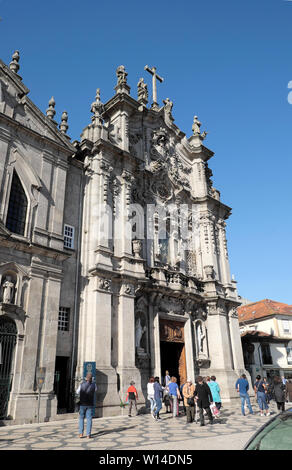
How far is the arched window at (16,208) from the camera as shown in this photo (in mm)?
16359

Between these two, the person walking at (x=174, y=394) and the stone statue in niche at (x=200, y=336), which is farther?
the stone statue in niche at (x=200, y=336)

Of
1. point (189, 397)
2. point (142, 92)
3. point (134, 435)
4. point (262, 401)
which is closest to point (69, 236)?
point (189, 397)

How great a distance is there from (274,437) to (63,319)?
14949 millimetres

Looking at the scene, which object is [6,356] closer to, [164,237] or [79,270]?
[79,270]

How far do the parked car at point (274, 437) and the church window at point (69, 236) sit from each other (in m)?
15.9

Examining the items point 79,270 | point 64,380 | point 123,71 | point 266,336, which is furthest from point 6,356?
point 266,336

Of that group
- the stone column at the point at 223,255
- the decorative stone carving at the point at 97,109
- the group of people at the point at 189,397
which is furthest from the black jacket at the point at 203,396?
the decorative stone carving at the point at 97,109

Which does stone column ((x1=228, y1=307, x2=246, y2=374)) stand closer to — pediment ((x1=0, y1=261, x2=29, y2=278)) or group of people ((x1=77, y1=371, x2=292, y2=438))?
group of people ((x1=77, y1=371, x2=292, y2=438))

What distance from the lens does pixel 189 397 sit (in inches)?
520

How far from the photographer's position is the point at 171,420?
46.6ft


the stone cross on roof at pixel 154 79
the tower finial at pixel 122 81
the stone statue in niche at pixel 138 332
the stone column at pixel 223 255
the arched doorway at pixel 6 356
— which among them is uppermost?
the stone cross on roof at pixel 154 79

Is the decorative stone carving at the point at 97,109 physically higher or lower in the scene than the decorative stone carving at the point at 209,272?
higher

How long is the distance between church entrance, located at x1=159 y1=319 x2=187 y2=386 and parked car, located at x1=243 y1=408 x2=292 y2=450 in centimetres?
1748

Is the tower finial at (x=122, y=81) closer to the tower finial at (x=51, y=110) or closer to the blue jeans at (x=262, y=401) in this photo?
the tower finial at (x=51, y=110)
